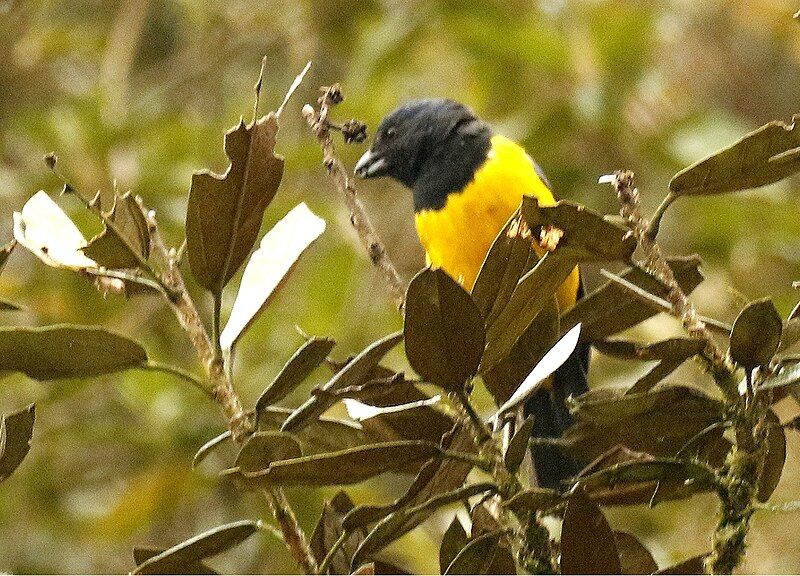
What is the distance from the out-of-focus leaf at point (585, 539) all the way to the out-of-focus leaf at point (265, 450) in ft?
0.76

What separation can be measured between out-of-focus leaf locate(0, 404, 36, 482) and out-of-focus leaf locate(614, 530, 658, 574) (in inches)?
21.5

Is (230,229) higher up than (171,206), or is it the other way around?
(171,206)

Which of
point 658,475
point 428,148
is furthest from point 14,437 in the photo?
point 428,148

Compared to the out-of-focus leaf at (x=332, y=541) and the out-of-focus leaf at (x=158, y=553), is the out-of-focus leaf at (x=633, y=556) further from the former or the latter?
the out-of-focus leaf at (x=158, y=553)

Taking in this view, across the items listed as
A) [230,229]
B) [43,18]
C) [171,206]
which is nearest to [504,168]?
[171,206]

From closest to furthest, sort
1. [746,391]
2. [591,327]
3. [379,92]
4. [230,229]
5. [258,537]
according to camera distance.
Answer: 1. [746,391]
2. [230,229]
3. [591,327]
4. [258,537]
5. [379,92]

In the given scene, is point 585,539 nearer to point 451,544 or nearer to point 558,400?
point 451,544

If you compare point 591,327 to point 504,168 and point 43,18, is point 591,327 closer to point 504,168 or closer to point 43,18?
point 504,168

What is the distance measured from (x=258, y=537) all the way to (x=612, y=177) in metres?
2.18

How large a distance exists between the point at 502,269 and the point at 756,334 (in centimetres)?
22

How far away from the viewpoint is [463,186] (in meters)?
2.30

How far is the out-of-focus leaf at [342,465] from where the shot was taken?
34.3 inches

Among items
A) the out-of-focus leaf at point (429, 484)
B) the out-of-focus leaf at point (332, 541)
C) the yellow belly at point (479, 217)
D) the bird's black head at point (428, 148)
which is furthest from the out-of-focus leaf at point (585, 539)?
the bird's black head at point (428, 148)

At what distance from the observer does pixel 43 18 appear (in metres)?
4.01
